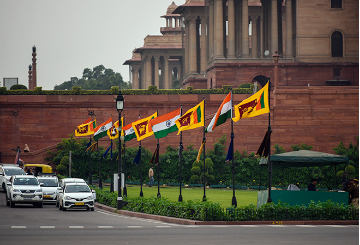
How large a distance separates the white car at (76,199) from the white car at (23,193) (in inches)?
72.5

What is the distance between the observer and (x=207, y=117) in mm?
59938

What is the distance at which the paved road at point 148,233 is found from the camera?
2009cm

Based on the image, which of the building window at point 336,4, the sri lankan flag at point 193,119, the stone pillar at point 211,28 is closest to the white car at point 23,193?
the sri lankan flag at point 193,119

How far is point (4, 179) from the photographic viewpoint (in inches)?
1804

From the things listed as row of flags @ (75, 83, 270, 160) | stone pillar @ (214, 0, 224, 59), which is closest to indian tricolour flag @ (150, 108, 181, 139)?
row of flags @ (75, 83, 270, 160)

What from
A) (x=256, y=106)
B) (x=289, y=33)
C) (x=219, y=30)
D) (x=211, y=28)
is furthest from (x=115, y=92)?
(x=256, y=106)

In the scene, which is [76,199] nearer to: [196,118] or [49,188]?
[49,188]

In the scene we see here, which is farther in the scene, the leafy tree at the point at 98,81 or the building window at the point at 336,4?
the leafy tree at the point at 98,81

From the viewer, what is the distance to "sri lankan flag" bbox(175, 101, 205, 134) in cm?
3359

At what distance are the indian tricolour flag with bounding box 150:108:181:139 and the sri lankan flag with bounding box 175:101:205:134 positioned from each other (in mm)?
1725

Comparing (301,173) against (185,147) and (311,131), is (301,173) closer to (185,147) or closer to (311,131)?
(311,131)

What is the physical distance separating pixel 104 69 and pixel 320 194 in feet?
429

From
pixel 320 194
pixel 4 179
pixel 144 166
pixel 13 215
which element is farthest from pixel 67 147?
pixel 320 194

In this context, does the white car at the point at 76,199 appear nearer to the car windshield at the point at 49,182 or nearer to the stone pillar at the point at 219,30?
the car windshield at the point at 49,182
